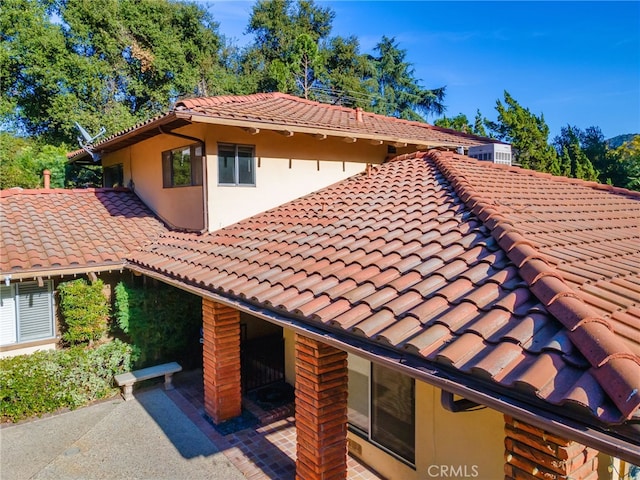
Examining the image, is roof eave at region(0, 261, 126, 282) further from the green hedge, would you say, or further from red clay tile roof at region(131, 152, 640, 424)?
the green hedge

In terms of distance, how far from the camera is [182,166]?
33.8 feet

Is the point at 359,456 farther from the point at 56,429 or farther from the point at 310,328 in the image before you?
the point at 56,429

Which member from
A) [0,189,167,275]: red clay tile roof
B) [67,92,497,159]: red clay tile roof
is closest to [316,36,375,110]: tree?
[67,92,497,159]: red clay tile roof

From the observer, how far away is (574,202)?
788cm

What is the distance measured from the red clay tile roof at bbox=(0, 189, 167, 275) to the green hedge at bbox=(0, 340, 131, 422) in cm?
184

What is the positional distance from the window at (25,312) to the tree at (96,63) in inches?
779

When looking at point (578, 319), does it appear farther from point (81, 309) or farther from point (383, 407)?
point (81, 309)

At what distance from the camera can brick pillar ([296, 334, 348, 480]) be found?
5.30m

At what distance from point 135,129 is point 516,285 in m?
9.08

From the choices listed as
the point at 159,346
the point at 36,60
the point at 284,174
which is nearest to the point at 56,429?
the point at 159,346

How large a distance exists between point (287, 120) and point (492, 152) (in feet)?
21.4

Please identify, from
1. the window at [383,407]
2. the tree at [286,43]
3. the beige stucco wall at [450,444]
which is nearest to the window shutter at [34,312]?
the window at [383,407]

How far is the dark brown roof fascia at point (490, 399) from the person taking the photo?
2.25m

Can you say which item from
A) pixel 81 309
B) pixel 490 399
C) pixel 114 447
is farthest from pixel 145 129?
pixel 490 399
